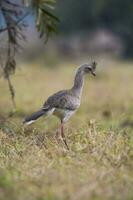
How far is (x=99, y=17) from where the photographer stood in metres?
46.5

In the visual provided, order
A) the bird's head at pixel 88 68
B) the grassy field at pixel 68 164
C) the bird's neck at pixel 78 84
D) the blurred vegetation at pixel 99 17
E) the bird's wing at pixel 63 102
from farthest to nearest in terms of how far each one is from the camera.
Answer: the blurred vegetation at pixel 99 17
the bird's head at pixel 88 68
the bird's neck at pixel 78 84
the bird's wing at pixel 63 102
the grassy field at pixel 68 164

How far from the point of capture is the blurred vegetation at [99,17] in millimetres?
41994

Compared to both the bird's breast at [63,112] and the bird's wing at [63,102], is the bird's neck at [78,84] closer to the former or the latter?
the bird's wing at [63,102]

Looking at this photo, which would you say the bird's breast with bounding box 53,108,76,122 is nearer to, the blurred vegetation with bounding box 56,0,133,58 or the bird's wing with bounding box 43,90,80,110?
the bird's wing with bounding box 43,90,80,110

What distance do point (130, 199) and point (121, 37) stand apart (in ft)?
135

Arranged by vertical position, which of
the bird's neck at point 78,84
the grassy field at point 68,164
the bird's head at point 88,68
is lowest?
the grassy field at point 68,164

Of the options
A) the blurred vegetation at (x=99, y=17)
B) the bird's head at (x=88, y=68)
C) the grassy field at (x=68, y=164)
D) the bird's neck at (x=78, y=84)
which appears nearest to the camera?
the grassy field at (x=68, y=164)

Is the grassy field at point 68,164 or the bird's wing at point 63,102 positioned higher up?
the bird's wing at point 63,102

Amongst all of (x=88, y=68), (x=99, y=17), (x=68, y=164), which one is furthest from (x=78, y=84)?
(x=99, y=17)

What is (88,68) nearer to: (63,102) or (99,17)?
(63,102)

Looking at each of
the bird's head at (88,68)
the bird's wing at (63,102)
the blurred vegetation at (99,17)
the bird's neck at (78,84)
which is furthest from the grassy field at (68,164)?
Answer: the blurred vegetation at (99,17)

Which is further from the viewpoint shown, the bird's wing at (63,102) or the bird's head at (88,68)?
the bird's head at (88,68)

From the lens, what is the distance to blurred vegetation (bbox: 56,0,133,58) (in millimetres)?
41994

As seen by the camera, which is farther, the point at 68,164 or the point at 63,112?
the point at 63,112
